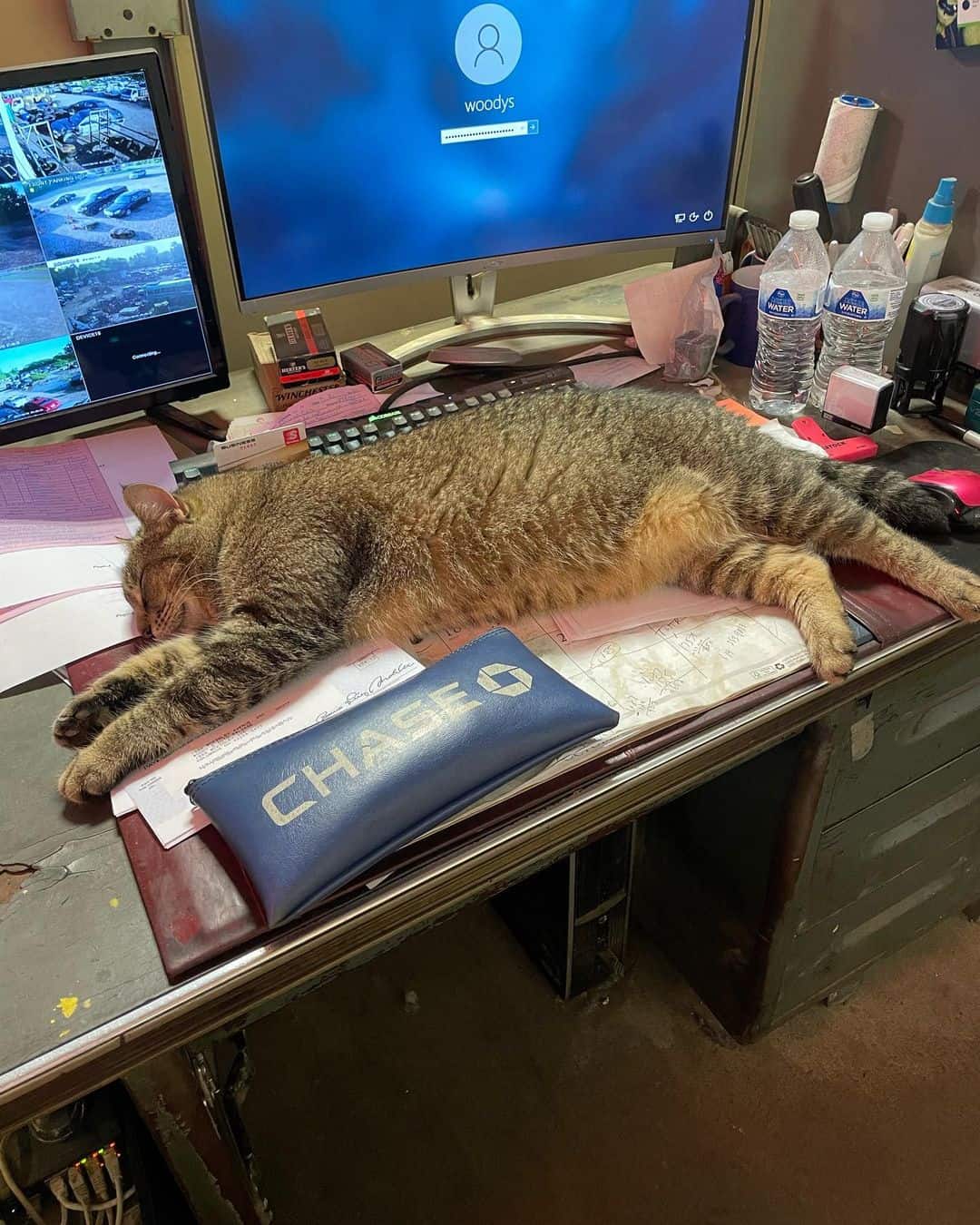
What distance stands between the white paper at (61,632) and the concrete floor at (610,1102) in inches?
36.3

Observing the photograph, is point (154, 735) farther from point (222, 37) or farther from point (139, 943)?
point (222, 37)

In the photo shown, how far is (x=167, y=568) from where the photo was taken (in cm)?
116

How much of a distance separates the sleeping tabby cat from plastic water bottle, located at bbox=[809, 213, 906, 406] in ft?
0.93

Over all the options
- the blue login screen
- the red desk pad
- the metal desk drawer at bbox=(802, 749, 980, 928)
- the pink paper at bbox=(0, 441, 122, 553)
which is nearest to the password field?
the blue login screen

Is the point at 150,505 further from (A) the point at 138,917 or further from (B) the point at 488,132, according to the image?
(B) the point at 488,132

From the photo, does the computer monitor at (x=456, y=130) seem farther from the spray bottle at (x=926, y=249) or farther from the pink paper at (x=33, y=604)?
the pink paper at (x=33, y=604)

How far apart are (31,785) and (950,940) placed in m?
1.64

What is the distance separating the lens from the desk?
72 cm

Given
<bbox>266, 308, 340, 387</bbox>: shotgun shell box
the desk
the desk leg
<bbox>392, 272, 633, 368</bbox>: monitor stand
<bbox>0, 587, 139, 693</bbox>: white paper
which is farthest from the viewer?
<bbox>392, 272, 633, 368</bbox>: monitor stand

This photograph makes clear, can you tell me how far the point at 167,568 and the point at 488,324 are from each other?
31.2 inches

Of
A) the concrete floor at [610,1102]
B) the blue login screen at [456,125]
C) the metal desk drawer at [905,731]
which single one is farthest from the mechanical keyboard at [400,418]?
the concrete floor at [610,1102]

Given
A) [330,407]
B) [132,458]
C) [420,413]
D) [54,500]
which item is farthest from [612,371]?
[54,500]

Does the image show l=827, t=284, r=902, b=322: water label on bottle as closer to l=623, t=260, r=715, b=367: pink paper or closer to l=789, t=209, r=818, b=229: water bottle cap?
l=789, t=209, r=818, b=229: water bottle cap

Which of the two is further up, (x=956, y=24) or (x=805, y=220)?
(x=956, y=24)
